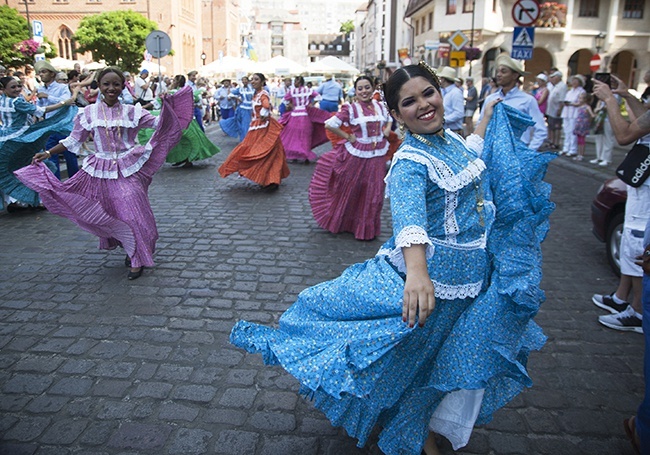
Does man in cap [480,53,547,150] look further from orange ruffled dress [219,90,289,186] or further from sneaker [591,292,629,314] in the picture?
orange ruffled dress [219,90,289,186]

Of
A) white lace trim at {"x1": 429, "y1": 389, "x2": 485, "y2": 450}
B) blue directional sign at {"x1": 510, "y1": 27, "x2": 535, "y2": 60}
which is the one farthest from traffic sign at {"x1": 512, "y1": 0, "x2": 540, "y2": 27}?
white lace trim at {"x1": 429, "y1": 389, "x2": 485, "y2": 450}

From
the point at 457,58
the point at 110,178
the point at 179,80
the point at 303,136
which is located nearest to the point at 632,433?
the point at 110,178

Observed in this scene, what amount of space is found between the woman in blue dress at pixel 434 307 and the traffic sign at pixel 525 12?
11468 millimetres

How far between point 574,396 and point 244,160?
24.5 ft

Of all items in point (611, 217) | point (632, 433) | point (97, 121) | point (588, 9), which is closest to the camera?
point (632, 433)

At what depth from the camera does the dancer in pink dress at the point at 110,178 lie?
5.14 metres

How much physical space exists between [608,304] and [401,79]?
3.35 meters

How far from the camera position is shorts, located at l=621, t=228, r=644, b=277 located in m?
4.20

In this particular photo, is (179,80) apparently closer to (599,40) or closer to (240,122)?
(240,122)

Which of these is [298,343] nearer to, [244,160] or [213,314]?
[213,314]

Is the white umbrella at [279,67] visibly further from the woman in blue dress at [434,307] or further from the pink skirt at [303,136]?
the woman in blue dress at [434,307]

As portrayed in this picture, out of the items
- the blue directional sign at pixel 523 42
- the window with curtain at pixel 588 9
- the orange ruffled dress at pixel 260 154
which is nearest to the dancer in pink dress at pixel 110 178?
the orange ruffled dress at pixel 260 154

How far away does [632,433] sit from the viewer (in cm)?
279

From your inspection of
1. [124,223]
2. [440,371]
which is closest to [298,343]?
[440,371]
